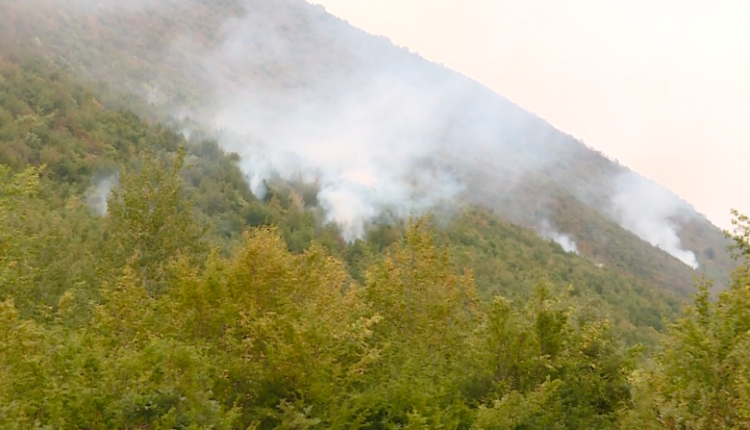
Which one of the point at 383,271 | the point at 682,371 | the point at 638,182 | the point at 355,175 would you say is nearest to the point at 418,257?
the point at 383,271

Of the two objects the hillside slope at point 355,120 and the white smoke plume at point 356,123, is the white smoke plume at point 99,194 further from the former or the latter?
the white smoke plume at point 356,123

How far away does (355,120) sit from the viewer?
86.4 metres

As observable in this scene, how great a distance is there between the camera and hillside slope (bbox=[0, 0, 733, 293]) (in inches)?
2249

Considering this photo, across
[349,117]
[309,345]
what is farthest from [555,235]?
[309,345]

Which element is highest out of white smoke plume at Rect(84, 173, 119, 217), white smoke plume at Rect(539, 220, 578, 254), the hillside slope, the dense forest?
the hillside slope

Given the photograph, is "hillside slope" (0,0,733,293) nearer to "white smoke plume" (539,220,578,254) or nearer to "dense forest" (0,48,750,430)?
"white smoke plume" (539,220,578,254)

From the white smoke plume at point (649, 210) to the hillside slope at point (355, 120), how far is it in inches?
10.0

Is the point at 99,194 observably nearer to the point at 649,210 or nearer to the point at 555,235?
the point at 555,235

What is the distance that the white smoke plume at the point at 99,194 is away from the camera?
3075 centimetres

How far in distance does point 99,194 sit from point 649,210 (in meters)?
87.3

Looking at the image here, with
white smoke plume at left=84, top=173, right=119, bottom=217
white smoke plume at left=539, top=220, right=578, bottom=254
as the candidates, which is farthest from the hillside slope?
white smoke plume at left=84, top=173, right=119, bottom=217

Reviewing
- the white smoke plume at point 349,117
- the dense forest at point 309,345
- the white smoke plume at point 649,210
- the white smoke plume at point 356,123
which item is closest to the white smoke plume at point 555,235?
the white smoke plume at point 349,117

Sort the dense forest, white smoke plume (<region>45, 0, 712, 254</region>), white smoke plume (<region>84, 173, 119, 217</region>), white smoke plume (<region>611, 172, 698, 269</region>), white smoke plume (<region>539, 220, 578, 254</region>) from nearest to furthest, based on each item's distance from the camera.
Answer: the dense forest → white smoke plume (<region>84, 173, 119, 217</region>) → white smoke plume (<region>45, 0, 712, 254</region>) → white smoke plume (<region>539, 220, 578, 254</region>) → white smoke plume (<region>611, 172, 698, 269</region>)

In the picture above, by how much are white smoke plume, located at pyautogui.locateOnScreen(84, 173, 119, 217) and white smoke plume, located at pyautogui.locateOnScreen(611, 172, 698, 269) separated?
75957mm
